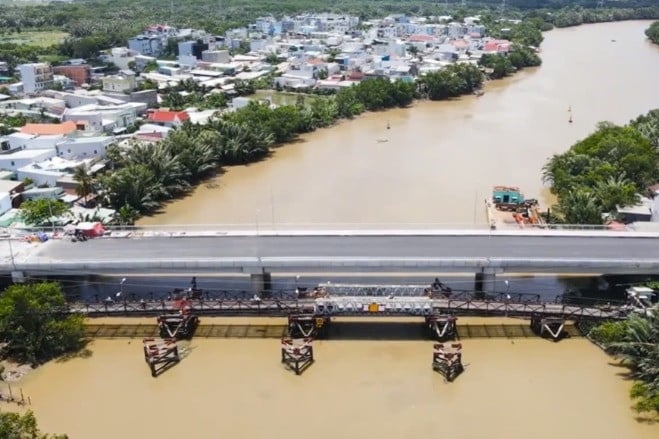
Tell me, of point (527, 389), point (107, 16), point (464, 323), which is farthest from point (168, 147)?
point (107, 16)

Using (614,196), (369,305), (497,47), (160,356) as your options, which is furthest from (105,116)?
(497,47)

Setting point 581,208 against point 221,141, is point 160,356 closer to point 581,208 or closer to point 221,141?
point 581,208

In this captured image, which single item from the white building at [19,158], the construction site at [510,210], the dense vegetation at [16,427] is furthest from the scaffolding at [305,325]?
the white building at [19,158]

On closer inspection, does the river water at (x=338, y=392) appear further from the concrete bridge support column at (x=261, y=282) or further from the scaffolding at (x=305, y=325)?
the concrete bridge support column at (x=261, y=282)

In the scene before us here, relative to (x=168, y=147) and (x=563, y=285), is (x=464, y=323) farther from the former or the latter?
(x=168, y=147)

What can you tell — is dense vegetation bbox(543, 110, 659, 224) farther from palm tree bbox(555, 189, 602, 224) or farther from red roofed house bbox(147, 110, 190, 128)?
red roofed house bbox(147, 110, 190, 128)

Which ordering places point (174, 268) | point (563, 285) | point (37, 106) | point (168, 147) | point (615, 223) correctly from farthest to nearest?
point (37, 106)
point (168, 147)
point (615, 223)
point (563, 285)
point (174, 268)
